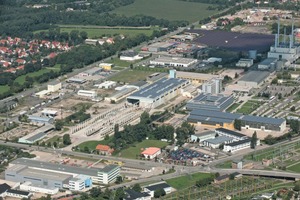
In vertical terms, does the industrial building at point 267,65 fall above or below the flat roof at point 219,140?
above

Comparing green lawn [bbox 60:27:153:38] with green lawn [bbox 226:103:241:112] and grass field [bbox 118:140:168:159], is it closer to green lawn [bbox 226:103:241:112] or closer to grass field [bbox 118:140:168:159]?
green lawn [bbox 226:103:241:112]

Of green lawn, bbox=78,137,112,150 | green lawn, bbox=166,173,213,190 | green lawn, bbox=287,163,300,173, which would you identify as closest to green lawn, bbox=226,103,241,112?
green lawn, bbox=78,137,112,150

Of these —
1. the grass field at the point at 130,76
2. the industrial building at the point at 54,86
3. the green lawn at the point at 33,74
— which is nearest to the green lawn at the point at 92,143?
the industrial building at the point at 54,86

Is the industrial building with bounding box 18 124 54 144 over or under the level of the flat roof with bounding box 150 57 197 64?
under

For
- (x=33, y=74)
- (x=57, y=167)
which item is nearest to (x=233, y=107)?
(x=57, y=167)

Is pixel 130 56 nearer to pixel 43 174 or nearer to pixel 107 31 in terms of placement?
pixel 107 31

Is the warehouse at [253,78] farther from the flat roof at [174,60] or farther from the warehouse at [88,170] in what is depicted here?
the warehouse at [88,170]
